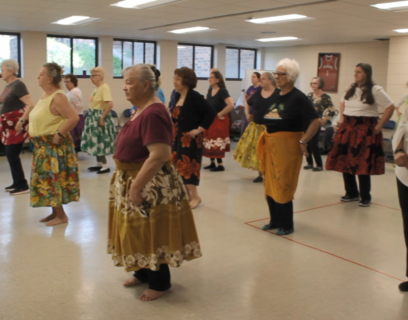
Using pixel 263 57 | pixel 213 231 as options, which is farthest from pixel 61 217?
pixel 263 57

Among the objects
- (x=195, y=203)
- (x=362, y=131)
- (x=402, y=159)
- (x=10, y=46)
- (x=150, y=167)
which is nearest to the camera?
(x=150, y=167)

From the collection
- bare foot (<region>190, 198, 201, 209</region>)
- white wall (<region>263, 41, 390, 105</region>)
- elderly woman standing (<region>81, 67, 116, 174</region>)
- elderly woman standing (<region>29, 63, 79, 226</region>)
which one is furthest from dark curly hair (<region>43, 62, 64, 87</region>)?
white wall (<region>263, 41, 390, 105</region>)

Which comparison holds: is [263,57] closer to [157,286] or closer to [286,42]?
[286,42]

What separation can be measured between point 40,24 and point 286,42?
5890mm

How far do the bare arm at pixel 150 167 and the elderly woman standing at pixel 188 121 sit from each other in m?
1.95

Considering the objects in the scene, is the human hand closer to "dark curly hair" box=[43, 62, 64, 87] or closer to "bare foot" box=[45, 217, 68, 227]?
"dark curly hair" box=[43, 62, 64, 87]

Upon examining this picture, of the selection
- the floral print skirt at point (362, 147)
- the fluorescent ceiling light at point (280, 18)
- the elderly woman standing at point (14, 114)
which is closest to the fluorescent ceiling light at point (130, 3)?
the elderly woman standing at point (14, 114)

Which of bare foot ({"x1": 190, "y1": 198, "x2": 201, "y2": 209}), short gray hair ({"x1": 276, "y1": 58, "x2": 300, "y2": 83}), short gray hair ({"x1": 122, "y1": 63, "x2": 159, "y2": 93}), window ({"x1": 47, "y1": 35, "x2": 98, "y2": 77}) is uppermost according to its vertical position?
window ({"x1": 47, "y1": 35, "x2": 98, "y2": 77})

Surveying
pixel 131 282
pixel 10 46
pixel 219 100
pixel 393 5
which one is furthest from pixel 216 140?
pixel 10 46

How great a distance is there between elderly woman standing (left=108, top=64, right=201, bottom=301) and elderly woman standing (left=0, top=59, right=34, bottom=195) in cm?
282

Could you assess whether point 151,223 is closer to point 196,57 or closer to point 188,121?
point 188,121

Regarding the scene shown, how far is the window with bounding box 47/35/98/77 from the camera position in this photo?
10148mm

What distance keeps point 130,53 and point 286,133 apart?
8271mm

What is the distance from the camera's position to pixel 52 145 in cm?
398
